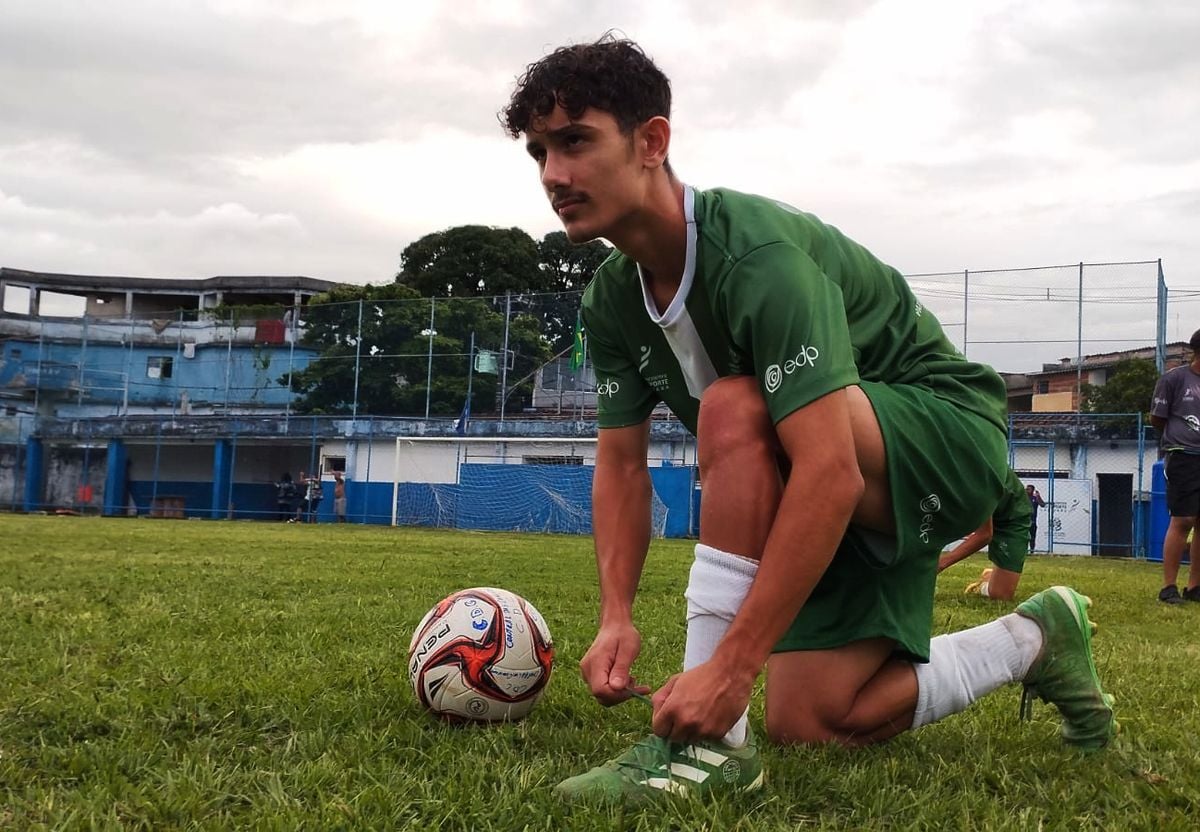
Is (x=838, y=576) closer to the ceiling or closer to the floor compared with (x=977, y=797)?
closer to the ceiling

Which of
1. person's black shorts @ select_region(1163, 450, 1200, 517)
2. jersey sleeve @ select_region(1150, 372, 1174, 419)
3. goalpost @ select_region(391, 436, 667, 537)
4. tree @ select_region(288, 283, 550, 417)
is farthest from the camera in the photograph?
tree @ select_region(288, 283, 550, 417)

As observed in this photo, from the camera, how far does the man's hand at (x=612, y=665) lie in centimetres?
246

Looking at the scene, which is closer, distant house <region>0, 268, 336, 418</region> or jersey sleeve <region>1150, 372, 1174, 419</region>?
jersey sleeve <region>1150, 372, 1174, 419</region>

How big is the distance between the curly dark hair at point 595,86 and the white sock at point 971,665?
4.85 ft

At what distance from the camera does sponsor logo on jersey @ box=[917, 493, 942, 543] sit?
8.07ft

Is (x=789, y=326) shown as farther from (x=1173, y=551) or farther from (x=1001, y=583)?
(x=1173, y=551)

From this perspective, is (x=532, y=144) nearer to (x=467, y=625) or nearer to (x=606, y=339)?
(x=606, y=339)

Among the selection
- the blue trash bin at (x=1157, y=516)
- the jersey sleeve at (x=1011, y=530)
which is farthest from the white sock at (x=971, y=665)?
the blue trash bin at (x=1157, y=516)

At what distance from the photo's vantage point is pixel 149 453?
34875 mm

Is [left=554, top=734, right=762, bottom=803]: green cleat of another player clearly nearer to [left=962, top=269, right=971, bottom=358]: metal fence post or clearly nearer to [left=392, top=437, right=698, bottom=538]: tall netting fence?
[left=392, top=437, right=698, bottom=538]: tall netting fence

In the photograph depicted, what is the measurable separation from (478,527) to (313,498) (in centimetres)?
687

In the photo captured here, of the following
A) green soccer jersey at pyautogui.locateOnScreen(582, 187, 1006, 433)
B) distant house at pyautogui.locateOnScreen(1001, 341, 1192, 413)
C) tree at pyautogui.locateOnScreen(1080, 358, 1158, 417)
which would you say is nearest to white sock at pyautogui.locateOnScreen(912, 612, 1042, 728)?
green soccer jersey at pyautogui.locateOnScreen(582, 187, 1006, 433)

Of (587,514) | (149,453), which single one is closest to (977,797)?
(587,514)

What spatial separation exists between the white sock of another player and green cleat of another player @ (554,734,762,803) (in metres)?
0.06
